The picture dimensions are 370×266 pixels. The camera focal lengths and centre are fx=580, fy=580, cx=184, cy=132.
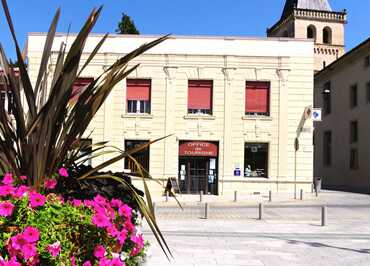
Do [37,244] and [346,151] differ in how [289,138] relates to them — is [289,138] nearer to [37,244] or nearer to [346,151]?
[346,151]

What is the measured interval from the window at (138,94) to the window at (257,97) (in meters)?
5.43

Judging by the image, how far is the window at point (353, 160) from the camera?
142 feet

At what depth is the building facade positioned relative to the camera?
40906 mm

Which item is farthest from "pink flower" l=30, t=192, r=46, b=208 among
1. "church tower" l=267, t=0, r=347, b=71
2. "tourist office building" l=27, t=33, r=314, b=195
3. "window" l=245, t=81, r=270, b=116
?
"church tower" l=267, t=0, r=347, b=71

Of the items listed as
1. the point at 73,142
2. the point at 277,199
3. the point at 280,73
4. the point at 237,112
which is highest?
the point at 280,73

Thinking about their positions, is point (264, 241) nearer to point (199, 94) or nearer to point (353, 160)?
point (199, 94)

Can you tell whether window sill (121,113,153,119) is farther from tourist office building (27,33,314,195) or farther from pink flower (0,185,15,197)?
pink flower (0,185,15,197)

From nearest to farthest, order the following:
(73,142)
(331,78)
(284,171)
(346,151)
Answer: (73,142)
(284,171)
(346,151)
(331,78)

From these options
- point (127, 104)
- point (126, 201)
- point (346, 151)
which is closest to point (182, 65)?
point (127, 104)

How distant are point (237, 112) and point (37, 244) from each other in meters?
27.9

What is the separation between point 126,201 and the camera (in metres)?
5.50

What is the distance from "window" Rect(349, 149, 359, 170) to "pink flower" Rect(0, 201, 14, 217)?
4105 cm

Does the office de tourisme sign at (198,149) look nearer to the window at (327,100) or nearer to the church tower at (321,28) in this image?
the window at (327,100)

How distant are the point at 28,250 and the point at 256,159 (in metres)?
28.4
